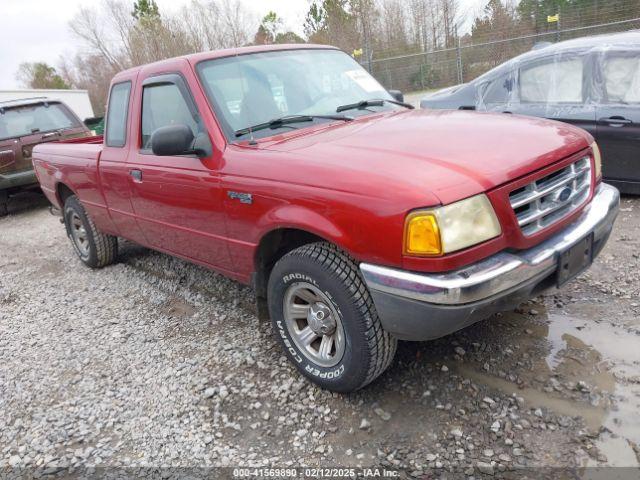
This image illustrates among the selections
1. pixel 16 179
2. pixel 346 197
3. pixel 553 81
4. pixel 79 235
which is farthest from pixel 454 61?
pixel 346 197

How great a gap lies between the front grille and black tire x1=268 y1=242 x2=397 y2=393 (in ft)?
2.66

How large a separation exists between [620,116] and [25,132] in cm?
853

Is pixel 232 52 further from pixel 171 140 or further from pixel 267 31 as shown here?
pixel 267 31

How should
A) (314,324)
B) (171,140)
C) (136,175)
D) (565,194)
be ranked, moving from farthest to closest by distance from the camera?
1. (136,175)
2. (171,140)
3. (314,324)
4. (565,194)

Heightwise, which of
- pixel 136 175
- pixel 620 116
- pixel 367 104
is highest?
pixel 367 104

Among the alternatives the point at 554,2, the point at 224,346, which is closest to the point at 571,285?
the point at 224,346

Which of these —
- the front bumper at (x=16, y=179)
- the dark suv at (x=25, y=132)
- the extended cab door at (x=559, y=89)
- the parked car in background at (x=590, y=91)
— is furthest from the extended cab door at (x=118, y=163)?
the dark suv at (x=25, y=132)

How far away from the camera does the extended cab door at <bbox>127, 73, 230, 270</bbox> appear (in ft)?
10.3

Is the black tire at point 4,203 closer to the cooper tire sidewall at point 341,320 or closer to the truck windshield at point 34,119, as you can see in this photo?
the truck windshield at point 34,119

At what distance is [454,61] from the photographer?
1786 cm

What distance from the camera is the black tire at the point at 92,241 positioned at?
203 inches

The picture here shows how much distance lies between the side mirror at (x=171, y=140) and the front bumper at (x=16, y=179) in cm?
620

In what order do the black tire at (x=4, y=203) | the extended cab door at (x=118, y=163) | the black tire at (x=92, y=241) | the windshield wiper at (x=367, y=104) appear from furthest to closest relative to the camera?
the black tire at (x=4, y=203) → the black tire at (x=92, y=241) → the extended cab door at (x=118, y=163) → the windshield wiper at (x=367, y=104)

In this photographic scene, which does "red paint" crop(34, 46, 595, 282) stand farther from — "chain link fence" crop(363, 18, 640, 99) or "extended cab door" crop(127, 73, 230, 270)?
"chain link fence" crop(363, 18, 640, 99)
